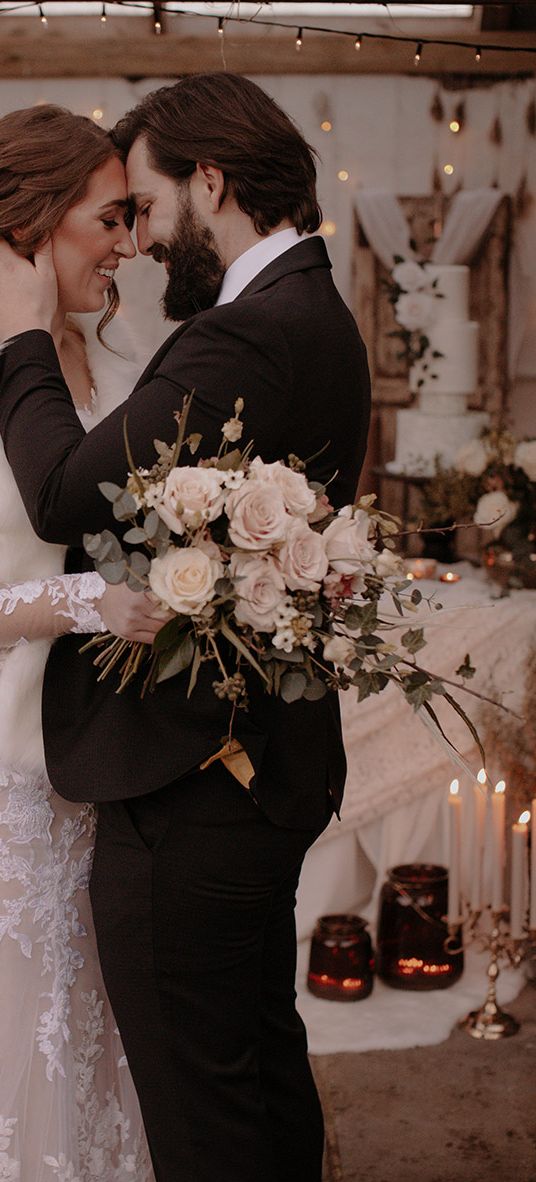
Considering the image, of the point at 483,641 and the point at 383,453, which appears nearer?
the point at 483,641

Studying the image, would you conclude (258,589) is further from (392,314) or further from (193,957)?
(392,314)

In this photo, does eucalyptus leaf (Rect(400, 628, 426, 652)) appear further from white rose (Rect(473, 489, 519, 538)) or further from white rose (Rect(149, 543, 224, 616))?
white rose (Rect(473, 489, 519, 538))

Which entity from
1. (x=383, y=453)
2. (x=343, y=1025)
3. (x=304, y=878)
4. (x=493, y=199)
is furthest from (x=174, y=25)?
(x=343, y=1025)

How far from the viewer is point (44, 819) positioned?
1.68 metres

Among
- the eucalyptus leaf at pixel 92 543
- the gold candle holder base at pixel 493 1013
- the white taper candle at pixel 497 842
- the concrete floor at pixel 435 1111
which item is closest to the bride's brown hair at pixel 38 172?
the eucalyptus leaf at pixel 92 543

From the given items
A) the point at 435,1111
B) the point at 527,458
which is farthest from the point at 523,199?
the point at 435,1111

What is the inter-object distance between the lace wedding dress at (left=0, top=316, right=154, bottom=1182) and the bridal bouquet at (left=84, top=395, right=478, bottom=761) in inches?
11.5

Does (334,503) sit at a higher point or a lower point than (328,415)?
lower

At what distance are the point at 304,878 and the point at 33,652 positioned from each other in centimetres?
187

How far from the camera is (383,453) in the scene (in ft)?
17.8

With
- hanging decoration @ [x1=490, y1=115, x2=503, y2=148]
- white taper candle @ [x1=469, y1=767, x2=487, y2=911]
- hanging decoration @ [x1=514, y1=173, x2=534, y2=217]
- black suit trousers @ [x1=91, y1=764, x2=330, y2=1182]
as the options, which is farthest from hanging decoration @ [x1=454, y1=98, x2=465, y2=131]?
black suit trousers @ [x1=91, y1=764, x2=330, y2=1182]

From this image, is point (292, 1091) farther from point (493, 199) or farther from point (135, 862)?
point (493, 199)

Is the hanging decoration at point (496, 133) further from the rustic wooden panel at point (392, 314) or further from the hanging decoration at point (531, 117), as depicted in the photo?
the rustic wooden panel at point (392, 314)

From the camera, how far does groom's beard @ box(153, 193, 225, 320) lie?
163cm
